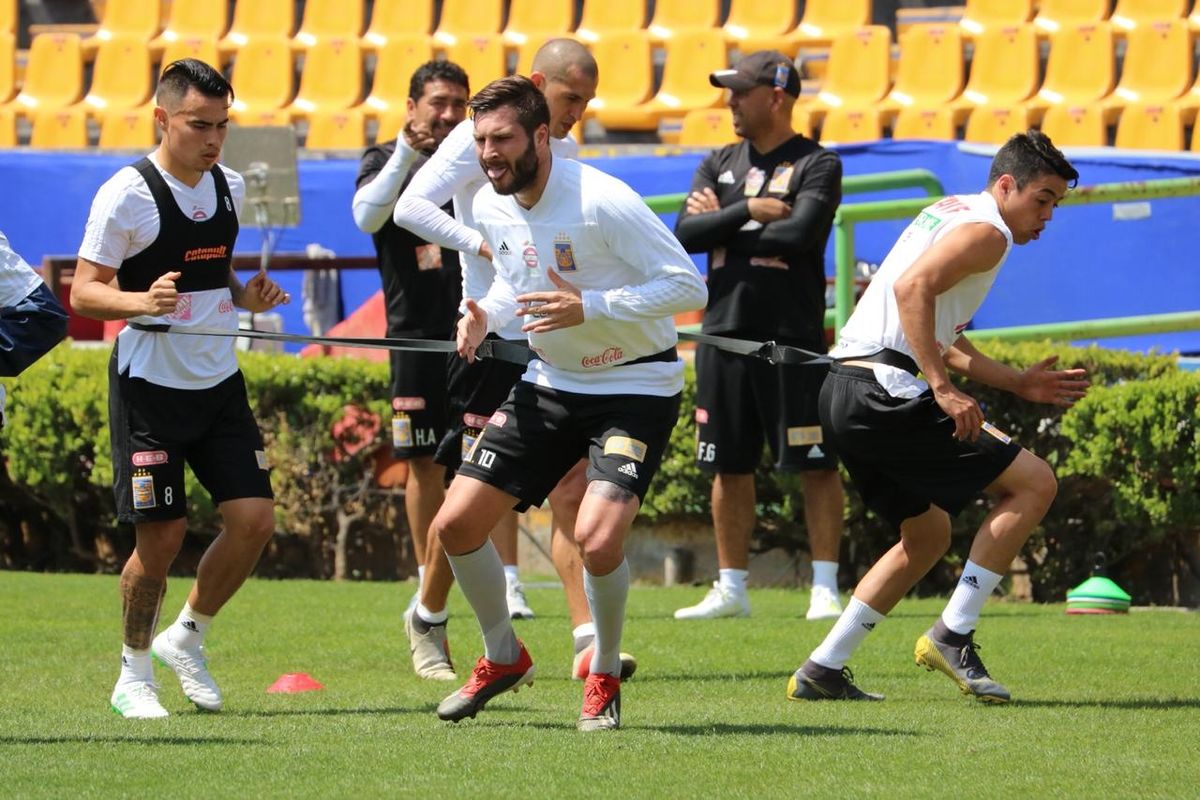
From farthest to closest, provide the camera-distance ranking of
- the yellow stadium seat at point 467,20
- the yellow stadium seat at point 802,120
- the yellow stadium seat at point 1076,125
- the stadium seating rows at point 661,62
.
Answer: the yellow stadium seat at point 467,20
the yellow stadium seat at point 802,120
the stadium seating rows at point 661,62
the yellow stadium seat at point 1076,125

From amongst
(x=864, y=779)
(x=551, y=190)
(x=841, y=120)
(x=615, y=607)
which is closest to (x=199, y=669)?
(x=615, y=607)

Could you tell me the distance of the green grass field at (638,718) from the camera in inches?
187

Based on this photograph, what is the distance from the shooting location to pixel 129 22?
72.6 ft

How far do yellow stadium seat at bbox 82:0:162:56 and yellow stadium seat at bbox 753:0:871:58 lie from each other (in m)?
7.61

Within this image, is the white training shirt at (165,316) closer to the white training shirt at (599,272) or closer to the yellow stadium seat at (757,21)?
the white training shirt at (599,272)

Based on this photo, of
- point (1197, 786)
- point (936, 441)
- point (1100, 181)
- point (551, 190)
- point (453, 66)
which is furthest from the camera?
point (1100, 181)

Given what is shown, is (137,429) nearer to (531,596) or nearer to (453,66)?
(453,66)

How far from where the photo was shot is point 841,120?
55.8 ft

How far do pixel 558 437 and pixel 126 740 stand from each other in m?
1.57

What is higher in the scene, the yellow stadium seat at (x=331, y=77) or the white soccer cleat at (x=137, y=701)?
the yellow stadium seat at (x=331, y=77)

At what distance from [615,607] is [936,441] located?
1.24 m

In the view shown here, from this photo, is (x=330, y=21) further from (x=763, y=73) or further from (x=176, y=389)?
(x=176, y=389)

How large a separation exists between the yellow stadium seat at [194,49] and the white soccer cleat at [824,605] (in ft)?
47.8

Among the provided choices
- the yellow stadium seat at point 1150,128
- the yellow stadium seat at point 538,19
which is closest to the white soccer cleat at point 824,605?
the yellow stadium seat at point 1150,128
